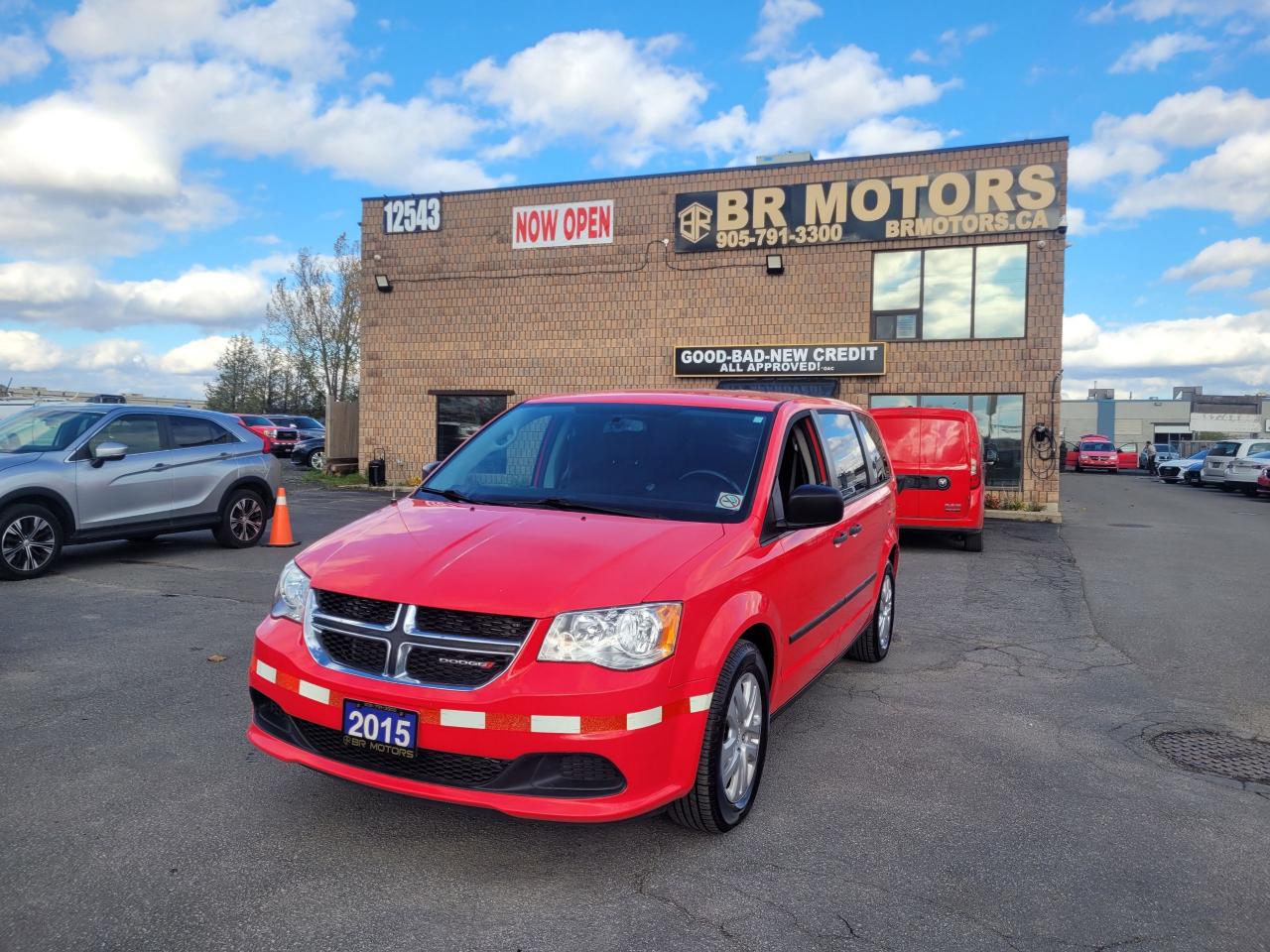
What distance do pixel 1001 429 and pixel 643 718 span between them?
17.3m

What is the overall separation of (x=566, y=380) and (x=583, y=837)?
18.3 m

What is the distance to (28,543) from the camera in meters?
8.74

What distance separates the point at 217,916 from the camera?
9.86ft

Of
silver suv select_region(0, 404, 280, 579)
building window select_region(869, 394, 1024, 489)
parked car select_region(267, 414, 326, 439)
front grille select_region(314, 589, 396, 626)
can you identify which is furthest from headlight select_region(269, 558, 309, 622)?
parked car select_region(267, 414, 326, 439)

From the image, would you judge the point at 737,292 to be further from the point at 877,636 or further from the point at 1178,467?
the point at 1178,467

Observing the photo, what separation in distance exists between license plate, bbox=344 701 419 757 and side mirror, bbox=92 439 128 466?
7205mm

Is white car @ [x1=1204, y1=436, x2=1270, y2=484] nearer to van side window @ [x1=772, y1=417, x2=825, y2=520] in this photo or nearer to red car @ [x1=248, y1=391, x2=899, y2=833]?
van side window @ [x1=772, y1=417, x2=825, y2=520]

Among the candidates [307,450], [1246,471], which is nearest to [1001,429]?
[1246,471]

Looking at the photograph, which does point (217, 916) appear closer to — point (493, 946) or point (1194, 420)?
point (493, 946)

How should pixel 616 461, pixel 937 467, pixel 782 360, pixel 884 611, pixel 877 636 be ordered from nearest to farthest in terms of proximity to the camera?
pixel 616 461
pixel 877 636
pixel 884 611
pixel 937 467
pixel 782 360

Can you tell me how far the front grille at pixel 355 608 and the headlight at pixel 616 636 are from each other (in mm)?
586

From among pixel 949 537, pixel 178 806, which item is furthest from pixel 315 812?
pixel 949 537

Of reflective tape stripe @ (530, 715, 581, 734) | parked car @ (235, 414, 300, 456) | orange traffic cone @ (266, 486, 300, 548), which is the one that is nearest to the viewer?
reflective tape stripe @ (530, 715, 581, 734)

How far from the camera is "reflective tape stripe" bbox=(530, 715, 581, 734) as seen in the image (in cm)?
314
